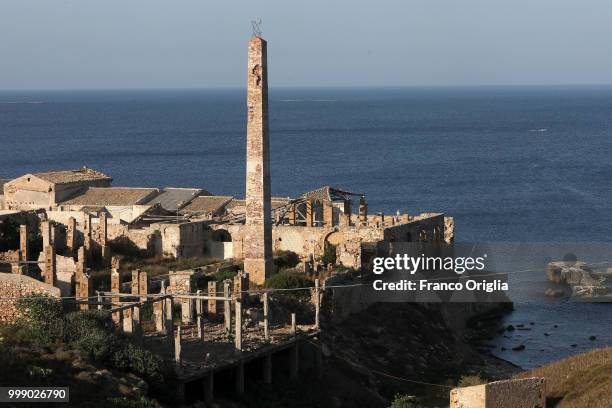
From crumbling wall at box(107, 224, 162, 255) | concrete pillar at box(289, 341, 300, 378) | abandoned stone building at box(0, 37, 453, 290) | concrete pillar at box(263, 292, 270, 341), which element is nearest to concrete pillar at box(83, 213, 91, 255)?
abandoned stone building at box(0, 37, 453, 290)

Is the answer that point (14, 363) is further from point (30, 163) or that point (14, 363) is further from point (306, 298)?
point (30, 163)

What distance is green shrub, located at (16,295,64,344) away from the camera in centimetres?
2316

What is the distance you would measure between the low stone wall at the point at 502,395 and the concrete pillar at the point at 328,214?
18.2 m

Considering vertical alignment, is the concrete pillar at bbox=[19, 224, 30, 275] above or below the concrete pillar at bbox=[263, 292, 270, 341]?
above

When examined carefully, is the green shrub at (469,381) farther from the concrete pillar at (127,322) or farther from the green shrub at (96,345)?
the green shrub at (96,345)

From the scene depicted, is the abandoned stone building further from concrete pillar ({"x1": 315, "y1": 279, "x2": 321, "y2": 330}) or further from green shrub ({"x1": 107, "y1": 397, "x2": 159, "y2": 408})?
green shrub ({"x1": 107, "y1": 397, "x2": 159, "y2": 408})

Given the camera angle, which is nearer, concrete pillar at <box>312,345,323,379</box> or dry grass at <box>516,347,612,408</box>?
dry grass at <box>516,347,612,408</box>

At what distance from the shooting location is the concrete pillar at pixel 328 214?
39062 millimetres

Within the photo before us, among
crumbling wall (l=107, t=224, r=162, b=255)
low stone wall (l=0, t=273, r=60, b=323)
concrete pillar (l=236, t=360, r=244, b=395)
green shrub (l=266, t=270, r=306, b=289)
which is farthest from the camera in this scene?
crumbling wall (l=107, t=224, r=162, b=255)

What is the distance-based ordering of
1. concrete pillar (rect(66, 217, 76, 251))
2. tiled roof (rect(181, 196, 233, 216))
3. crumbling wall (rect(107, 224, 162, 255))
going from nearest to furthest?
concrete pillar (rect(66, 217, 76, 251)) → crumbling wall (rect(107, 224, 162, 255)) → tiled roof (rect(181, 196, 233, 216))

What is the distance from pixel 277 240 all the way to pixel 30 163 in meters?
66.3

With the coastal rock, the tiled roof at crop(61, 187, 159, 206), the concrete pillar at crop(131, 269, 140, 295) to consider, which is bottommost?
the coastal rock

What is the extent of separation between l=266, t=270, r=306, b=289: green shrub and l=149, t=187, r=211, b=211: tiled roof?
35.9 ft

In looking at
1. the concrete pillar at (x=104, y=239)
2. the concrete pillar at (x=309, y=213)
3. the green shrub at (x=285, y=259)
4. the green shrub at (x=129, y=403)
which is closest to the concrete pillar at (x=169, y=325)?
the green shrub at (x=129, y=403)
